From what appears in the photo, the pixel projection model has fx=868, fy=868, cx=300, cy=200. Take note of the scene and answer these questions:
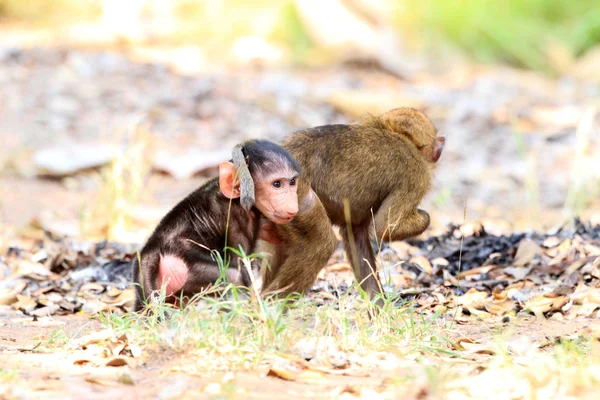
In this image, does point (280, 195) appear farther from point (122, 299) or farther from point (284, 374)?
point (122, 299)

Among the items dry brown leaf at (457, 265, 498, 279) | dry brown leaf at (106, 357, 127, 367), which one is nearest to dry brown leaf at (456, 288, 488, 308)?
dry brown leaf at (457, 265, 498, 279)

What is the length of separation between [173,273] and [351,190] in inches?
44.0

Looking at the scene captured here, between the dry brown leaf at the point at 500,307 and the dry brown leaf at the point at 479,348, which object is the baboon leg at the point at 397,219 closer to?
the dry brown leaf at the point at 500,307

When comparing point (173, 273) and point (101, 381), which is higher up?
point (173, 273)

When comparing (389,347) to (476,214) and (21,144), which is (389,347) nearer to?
(476,214)

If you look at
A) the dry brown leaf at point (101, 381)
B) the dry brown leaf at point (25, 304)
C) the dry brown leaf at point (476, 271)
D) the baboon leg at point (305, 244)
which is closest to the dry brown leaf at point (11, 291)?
the dry brown leaf at point (25, 304)

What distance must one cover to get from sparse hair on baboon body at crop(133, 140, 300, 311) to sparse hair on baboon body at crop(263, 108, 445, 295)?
0.18m

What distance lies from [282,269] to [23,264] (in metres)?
2.53

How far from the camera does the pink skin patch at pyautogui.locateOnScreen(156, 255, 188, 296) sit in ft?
15.0

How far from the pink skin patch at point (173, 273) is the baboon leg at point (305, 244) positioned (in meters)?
0.46

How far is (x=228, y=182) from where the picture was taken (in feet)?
14.8

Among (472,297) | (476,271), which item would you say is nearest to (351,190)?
(472,297)

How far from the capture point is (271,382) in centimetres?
347

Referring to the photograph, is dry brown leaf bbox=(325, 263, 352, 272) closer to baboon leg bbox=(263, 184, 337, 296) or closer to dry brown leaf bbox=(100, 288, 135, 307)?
dry brown leaf bbox=(100, 288, 135, 307)
